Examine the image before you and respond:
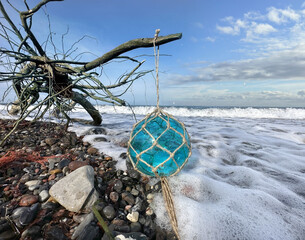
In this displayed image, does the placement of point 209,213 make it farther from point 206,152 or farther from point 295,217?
point 206,152

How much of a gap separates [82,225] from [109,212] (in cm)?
26

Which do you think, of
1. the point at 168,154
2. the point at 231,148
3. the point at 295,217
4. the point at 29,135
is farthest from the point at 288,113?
the point at 29,135

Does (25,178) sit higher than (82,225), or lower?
higher

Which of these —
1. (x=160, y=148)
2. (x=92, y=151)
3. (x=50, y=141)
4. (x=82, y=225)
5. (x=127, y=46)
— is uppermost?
(x=127, y=46)

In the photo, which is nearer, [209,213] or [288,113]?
[209,213]

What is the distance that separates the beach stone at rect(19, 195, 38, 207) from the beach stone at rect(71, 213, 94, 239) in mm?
617

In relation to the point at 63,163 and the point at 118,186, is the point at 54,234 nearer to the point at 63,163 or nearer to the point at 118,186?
the point at 118,186

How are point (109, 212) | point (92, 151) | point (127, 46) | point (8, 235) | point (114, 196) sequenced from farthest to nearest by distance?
1. point (92, 151)
2. point (127, 46)
3. point (114, 196)
4. point (109, 212)
5. point (8, 235)

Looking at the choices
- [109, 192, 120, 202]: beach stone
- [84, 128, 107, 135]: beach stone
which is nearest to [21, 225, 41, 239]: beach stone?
[109, 192, 120, 202]: beach stone

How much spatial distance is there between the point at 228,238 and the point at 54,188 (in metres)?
1.79

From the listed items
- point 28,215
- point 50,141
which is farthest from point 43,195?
point 50,141

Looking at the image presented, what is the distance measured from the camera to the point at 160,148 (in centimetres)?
155

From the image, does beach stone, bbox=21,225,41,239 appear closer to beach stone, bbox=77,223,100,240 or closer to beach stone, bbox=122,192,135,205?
beach stone, bbox=77,223,100,240

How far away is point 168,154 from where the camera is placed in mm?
1562
